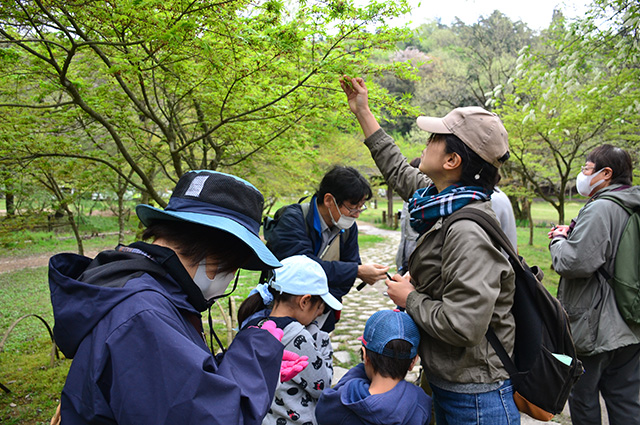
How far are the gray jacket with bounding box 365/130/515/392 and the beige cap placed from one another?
0.22 meters

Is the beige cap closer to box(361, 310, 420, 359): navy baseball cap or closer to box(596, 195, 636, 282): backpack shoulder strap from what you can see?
box(361, 310, 420, 359): navy baseball cap

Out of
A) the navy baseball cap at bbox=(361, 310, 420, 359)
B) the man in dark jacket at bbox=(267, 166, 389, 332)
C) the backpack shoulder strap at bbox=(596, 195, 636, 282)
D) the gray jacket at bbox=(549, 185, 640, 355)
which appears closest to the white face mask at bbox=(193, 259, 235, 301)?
the navy baseball cap at bbox=(361, 310, 420, 359)

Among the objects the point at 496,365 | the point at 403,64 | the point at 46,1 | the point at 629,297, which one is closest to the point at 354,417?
the point at 496,365

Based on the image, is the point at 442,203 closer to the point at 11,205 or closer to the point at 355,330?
the point at 355,330

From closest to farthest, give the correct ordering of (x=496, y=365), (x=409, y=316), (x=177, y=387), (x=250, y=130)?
(x=177, y=387), (x=496, y=365), (x=409, y=316), (x=250, y=130)

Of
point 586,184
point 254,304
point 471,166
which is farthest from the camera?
point 586,184

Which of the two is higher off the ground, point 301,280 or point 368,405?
point 301,280

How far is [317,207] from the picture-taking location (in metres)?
3.07

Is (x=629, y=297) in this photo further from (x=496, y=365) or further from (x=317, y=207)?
(x=317, y=207)

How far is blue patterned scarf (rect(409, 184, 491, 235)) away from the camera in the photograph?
1654 mm

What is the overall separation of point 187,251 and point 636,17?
6168 millimetres

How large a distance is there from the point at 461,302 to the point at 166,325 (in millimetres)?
1034

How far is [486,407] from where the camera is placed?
159 cm

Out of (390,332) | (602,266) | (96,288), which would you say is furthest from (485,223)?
(602,266)
